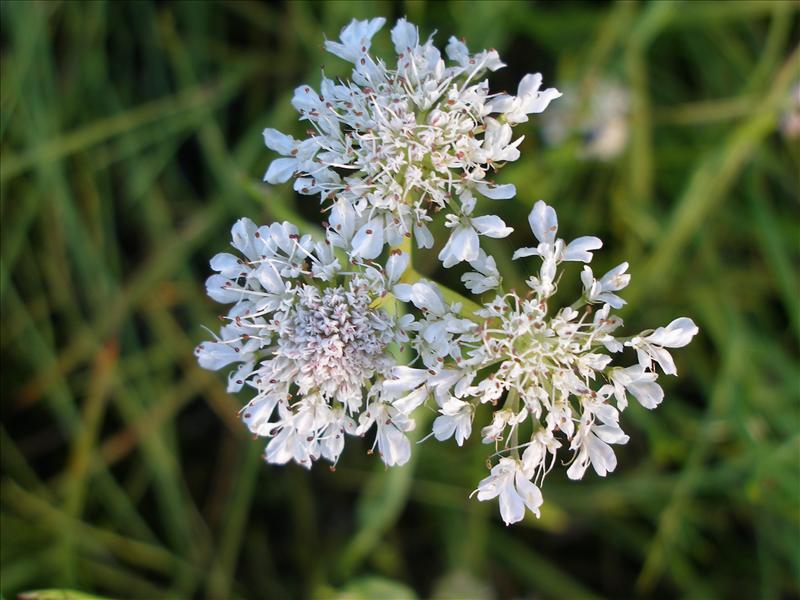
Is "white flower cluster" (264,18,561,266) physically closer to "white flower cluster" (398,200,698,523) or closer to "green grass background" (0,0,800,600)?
"white flower cluster" (398,200,698,523)

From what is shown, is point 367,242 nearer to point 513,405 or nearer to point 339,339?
point 339,339

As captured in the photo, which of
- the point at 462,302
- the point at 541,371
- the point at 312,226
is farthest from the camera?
the point at 312,226

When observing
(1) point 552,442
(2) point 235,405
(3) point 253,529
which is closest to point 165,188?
(2) point 235,405

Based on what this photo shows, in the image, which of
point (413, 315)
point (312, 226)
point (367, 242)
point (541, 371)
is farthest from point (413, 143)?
point (312, 226)

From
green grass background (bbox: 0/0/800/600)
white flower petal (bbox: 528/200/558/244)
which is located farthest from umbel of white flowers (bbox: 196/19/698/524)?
green grass background (bbox: 0/0/800/600)

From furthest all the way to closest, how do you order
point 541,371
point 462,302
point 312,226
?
1. point 312,226
2. point 462,302
3. point 541,371

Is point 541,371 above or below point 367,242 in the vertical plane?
below

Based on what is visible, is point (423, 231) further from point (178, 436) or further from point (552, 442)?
point (178, 436)
